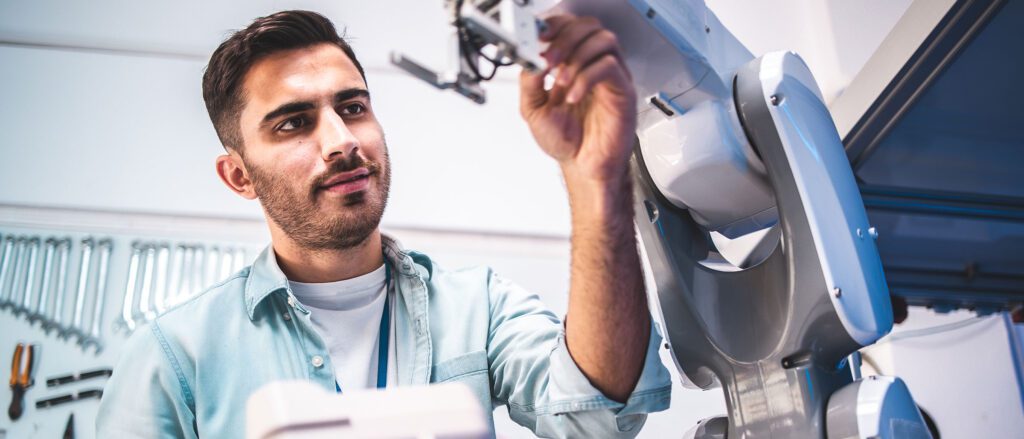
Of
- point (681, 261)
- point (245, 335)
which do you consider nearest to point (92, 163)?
point (245, 335)

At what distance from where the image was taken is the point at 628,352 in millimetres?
992

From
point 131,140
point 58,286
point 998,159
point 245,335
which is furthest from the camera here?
point 131,140

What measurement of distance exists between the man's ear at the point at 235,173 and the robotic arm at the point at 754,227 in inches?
31.0

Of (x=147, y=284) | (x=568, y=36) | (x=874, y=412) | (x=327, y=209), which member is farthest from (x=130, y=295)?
(x=874, y=412)

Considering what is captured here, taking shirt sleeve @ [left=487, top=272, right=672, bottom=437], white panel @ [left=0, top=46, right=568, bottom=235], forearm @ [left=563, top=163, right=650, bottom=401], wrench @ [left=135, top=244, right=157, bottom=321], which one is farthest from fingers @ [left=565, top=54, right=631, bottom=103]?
wrench @ [left=135, top=244, right=157, bottom=321]

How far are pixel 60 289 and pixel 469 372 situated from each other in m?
1.37

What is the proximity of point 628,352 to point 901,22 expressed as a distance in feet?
2.01

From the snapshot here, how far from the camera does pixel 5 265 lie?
80.6 inches

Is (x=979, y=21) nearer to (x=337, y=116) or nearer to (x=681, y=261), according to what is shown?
(x=681, y=261)

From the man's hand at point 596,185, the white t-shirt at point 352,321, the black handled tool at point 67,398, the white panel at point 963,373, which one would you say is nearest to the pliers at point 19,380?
the black handled tool at point 67,398

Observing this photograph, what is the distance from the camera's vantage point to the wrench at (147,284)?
207 centimetres

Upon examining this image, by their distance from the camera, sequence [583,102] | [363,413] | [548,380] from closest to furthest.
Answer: [363,413]
[583,102]
[548,380]

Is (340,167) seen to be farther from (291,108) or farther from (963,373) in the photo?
(963,373)

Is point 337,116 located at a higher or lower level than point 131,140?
higher
